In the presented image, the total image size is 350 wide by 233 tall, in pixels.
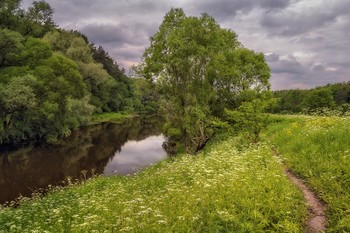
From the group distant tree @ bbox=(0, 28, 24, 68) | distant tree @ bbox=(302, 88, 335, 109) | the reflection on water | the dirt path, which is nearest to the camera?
the dirt path

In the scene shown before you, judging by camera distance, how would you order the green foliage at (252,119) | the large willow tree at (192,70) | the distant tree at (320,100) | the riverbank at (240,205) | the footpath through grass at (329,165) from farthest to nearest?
the distant tree at (320,100) → the large willow tree at (192,70) → the green foliage at (252,119) → the footpath through grass at (329,165) → the riverbank at (240,205)

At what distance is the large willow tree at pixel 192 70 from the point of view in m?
29.2

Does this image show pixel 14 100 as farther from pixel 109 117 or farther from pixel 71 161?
pixel 109 117

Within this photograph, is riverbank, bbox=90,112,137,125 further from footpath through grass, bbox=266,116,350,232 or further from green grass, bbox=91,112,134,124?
footpath through grass, bbox=266,116,350,232

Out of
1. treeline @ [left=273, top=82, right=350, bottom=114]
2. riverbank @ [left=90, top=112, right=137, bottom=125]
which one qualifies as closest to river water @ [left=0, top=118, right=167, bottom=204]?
treeline @ [left=273, top=82, right=350, bottom=114]

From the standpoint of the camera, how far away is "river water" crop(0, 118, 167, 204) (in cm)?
2961

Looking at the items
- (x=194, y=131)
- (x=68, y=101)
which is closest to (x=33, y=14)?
(x=68, y=101)

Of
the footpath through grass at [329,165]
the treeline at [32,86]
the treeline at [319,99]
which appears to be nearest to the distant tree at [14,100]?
the treeline at [32,86]

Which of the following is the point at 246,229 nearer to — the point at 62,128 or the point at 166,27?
the point at 166,27

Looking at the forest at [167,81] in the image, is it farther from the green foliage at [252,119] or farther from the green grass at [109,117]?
the green grass at [109,117]

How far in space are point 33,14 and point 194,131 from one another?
2076 inches

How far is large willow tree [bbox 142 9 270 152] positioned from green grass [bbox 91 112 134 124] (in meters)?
58.1

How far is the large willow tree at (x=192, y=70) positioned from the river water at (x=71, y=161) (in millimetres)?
7545

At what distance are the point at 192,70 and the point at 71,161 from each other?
19106 millimetres
